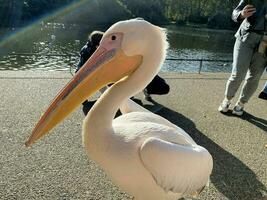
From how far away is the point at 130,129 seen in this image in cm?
198

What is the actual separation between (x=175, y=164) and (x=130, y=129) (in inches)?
13.4

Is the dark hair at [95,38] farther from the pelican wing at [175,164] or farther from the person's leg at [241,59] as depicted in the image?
the pelican wing at [175,164]

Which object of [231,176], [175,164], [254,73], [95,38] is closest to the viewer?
[175,164]

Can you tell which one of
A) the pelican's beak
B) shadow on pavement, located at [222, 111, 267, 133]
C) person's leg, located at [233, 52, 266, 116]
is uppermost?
the pelican's beak

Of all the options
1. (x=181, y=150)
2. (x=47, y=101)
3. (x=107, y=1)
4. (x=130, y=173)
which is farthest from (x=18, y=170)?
(x=107, y=1)

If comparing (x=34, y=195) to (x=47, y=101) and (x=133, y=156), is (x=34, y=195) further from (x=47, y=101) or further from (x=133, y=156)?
(x=47, y=101)

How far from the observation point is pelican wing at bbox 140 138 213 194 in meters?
1.82

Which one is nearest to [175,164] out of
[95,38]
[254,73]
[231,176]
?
[231,176]

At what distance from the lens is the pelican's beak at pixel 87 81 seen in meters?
1.89

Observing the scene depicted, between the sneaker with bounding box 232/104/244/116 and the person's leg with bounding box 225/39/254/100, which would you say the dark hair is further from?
the sneaker with bounding box 232/104/244/116

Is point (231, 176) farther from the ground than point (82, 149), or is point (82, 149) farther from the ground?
point (231, 176)

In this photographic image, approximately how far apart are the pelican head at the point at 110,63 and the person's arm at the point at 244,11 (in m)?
2.23

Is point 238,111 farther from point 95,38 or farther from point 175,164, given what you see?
point 175,164

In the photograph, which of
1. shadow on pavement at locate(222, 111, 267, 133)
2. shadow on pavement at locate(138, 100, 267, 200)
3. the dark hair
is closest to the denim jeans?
shadow on pavement at locate(222, 111, 267, 133)
